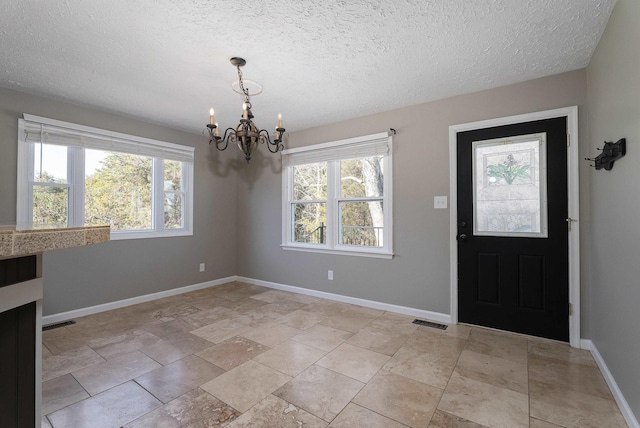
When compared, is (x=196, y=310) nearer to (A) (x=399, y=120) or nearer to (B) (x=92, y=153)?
(B) (x=92, y=153)

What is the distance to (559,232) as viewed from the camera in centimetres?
267

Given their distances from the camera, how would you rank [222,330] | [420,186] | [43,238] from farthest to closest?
[420,186], [222,330], [43,238]

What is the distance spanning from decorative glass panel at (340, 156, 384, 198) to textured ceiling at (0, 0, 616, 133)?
81 cm

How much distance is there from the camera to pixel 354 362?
237 centimetres

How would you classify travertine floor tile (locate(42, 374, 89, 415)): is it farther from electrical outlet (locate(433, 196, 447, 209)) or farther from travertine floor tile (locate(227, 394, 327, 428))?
electrical outlet (locate(433, 196, 447, 209))

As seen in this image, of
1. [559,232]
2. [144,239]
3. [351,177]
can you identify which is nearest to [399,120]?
[351,177]

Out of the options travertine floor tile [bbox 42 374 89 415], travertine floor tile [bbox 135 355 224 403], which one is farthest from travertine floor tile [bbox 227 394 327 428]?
travertine floor tile [bbox 42 374 89 415]

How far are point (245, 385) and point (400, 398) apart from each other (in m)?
1.01

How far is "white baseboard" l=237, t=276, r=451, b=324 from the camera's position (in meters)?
3.28

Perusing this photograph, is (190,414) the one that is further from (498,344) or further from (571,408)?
(498,344)

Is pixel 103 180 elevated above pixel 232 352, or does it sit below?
above

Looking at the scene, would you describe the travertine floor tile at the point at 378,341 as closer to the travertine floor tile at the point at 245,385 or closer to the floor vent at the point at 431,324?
the floor vent at the point at 431,324

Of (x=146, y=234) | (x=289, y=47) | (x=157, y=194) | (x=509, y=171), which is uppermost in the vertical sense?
(x=289, y=47)

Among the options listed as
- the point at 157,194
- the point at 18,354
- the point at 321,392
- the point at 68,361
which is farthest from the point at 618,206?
the point at 157,194
